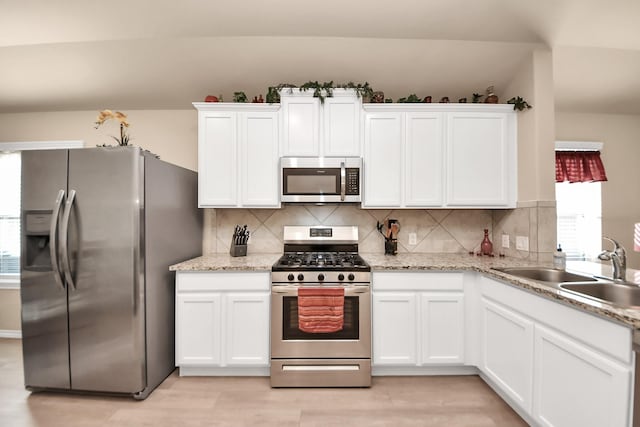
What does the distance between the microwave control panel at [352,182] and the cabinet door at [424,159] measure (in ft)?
1.58

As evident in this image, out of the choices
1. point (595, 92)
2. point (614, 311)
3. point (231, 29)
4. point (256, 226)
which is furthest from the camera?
point (256, 226)

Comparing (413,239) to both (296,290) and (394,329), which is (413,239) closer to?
(394,329)

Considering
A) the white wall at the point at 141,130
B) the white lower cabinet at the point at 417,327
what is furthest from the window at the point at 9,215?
the white lower cabinet at the point at 417,327

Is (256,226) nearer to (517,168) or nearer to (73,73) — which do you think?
(73,73)

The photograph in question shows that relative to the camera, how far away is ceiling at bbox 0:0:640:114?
2.29 m

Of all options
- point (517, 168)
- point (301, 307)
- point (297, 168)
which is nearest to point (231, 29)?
point (297, 168)

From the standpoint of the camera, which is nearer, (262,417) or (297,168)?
(262,417)

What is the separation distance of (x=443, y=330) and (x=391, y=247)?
939mm

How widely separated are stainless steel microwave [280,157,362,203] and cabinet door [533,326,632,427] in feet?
5.68

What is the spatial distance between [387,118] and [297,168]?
Result: 0.99 metres

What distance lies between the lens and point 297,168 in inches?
109

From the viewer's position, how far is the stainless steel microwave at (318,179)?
2762mm

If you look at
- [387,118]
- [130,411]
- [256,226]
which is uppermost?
[387,118]

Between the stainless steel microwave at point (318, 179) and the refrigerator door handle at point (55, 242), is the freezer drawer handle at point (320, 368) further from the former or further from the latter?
the refrigerator door handle at point (55, 242)
